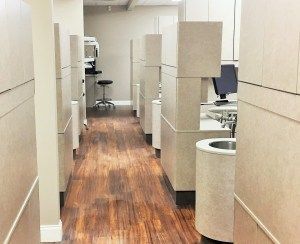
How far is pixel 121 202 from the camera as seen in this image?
178 inches

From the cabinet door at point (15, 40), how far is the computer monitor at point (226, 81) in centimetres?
304

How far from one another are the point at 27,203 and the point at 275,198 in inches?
50.8

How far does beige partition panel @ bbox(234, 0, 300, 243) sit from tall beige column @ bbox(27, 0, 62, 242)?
1.72 m

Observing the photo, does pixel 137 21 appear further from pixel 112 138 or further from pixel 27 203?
pixel 27 203

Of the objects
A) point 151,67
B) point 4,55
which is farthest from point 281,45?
point 151,67

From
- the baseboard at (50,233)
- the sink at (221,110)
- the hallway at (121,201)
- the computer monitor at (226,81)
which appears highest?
the computer monitor at (226,81)

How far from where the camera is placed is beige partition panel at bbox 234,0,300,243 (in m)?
1.57

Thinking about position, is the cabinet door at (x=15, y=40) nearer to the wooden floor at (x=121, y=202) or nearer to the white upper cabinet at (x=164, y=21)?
the wooden floor at (x=121, y=202)

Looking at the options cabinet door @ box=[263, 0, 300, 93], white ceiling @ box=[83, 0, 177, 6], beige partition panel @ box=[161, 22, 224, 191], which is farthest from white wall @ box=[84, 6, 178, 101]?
cabinet door @ box=[263, 0, 300, 93]

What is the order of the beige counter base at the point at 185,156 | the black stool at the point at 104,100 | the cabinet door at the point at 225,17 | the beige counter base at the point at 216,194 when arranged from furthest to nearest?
the black stool at the point at 104,100
the cabinet door at the point at 225,17
the beige counter base at the point at 185,156
the beige counter base at the point at 216,194

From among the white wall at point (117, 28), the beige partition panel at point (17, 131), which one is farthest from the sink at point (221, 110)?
the white wall at point (117, 28)

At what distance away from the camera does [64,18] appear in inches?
335

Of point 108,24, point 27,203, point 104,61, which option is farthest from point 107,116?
point 27,203

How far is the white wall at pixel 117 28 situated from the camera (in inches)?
462
